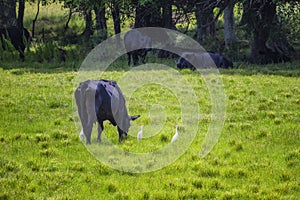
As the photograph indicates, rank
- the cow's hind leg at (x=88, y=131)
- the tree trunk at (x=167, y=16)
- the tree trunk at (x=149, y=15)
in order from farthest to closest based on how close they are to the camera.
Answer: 1. the tree trunk at (x=167, y=16)
2. the tree trunk at (x=149, y=15)
3. the cow's hind leg at (x=88, y=131)

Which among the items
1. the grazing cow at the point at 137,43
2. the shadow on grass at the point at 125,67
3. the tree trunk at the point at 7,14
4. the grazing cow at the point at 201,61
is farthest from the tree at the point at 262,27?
the tree trunk at the point at 7,14

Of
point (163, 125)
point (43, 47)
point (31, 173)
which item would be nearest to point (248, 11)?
point (43, 47)

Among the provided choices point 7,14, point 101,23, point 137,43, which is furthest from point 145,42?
point 7,14

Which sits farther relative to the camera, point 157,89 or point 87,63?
point 87,63

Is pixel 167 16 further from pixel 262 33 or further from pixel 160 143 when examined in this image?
pixel 160 143

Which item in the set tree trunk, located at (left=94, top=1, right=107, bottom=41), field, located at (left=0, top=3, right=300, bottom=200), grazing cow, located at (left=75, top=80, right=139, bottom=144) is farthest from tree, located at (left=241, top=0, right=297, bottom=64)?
grazing cow, located at (left=75, top=80, right=139, bottom=144)

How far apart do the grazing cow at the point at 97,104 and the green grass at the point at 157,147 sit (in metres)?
0.40

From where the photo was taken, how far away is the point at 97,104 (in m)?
9.40

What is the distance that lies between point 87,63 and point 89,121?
1366 centimetres

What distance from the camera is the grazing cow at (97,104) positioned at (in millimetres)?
9359

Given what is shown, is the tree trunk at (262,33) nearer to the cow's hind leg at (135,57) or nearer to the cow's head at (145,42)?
the cow's head at (145,42)

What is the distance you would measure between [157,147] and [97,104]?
1.33 meters

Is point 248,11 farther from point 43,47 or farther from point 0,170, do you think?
point 0,170

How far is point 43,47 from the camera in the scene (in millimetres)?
24609
